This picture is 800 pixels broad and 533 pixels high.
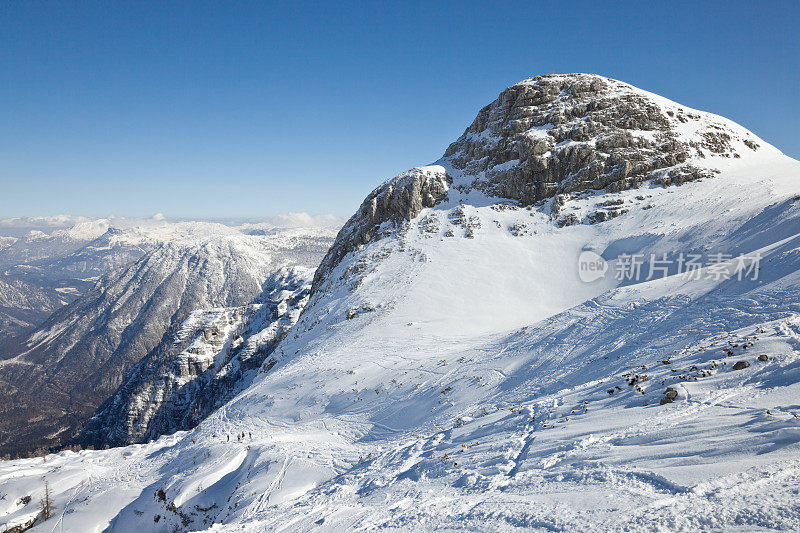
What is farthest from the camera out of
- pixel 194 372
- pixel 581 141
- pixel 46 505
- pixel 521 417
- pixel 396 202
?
pixel 194 372

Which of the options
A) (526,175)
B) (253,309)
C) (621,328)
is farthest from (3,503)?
(253,309)

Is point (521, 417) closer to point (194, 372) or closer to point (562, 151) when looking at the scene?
point (562, 151)

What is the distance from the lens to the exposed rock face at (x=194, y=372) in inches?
3679

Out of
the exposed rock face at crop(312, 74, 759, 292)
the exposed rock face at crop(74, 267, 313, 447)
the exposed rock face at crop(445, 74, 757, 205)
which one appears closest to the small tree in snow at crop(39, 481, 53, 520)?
the exposed rock face at crop(312, 74, 759, 292)

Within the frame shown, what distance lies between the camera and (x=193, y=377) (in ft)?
365

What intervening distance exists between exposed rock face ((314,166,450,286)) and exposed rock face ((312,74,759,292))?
17 centimetres

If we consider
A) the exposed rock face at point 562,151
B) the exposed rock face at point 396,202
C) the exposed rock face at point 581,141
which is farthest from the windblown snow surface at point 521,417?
the exposed rock face at point 396,202

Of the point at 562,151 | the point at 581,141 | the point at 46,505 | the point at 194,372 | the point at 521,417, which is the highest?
the point at 581,141

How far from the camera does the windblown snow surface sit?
6.46m

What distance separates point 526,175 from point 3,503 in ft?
194

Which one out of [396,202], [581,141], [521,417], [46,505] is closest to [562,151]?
[581,141]

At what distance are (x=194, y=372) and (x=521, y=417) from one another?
129984 millimetres

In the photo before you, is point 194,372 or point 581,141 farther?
point 194,372

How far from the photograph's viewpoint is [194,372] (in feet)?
369
